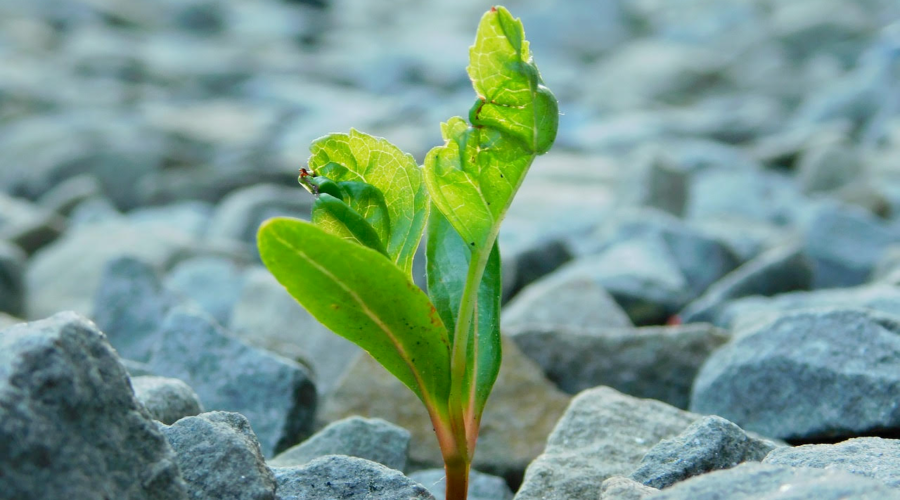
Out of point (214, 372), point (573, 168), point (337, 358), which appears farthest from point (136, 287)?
point (573, 168)

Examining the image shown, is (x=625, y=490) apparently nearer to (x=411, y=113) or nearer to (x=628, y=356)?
(x=628, y=356)

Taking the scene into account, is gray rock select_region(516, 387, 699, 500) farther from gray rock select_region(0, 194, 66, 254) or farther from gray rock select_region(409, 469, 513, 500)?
gray rock select_region(0, 194, 66, 254)

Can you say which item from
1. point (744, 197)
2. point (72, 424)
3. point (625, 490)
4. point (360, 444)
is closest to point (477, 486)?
point (360, 444)

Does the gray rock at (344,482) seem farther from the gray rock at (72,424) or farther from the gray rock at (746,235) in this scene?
the gray rock at (746,235)

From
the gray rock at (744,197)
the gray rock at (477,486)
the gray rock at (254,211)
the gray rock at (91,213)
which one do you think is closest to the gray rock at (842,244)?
the gray rock at (744,197)

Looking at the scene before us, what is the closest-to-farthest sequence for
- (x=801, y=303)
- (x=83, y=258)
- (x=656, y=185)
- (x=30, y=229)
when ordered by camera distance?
(x=801, y=303) → (x=83, y=258) → (x=30, y=229) → (x=656, y=185)

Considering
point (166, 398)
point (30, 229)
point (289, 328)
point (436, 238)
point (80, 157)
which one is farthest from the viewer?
point (80, 157)

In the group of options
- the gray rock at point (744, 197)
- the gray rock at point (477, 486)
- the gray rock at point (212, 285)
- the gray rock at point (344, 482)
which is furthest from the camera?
the gray rock at point (744, 197)

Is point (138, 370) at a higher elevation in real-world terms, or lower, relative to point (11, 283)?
higher
